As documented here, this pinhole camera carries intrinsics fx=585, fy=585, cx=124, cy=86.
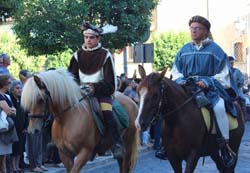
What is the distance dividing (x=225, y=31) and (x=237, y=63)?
2.95m

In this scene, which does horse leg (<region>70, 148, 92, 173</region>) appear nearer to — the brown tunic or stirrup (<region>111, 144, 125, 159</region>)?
stirrup (<region>111, 144, 125, 159</region>)

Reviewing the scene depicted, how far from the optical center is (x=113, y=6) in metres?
19.7

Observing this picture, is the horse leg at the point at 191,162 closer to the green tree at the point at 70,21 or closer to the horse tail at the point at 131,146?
the horse tail at the point at 131,146

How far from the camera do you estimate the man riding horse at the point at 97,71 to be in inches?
340

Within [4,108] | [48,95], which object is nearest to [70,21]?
[4,108]

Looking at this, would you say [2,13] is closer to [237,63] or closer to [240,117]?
[240,117]

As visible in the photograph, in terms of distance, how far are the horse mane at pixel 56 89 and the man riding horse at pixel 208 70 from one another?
1533 mm

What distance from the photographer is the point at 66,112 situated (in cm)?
833

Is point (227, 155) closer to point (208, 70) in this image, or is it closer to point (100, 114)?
point (208, 70)

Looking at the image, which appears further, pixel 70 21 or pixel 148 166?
pixel 70 21

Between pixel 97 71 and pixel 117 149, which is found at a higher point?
pixel 97 71

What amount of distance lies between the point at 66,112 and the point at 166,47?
3576cm

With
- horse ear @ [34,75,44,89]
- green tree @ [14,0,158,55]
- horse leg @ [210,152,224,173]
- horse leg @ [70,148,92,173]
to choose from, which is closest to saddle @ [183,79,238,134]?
horse leg @ [210,152,224,173]

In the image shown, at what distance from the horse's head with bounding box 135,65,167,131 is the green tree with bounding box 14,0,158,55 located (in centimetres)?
1219
